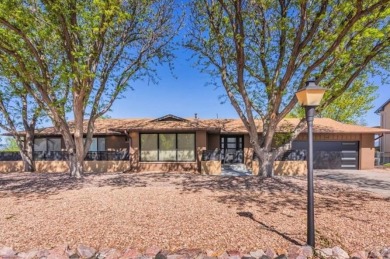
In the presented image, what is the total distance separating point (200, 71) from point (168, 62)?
184 centimetres

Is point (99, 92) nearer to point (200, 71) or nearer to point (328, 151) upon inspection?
point (200, 71)

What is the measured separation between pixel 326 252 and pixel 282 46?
788cm

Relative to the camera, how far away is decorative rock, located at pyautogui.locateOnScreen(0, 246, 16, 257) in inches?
175

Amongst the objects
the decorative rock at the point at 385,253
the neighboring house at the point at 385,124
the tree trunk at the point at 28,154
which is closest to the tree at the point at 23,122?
the tree trunk at the point at 28,154

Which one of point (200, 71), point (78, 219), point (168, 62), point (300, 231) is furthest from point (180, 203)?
point (168, 62)

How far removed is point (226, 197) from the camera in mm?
7816

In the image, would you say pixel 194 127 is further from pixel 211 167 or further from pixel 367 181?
pixel 367 181

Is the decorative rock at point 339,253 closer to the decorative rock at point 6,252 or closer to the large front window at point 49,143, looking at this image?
the decorative rock at point 6,252

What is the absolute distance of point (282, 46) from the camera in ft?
32.8

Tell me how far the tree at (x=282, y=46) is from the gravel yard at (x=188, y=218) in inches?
145

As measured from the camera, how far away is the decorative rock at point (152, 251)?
14.5 ft

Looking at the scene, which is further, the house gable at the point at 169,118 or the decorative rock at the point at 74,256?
the house gable at the point at 169,118

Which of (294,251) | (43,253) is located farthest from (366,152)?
(43,253)

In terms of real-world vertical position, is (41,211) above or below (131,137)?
below
